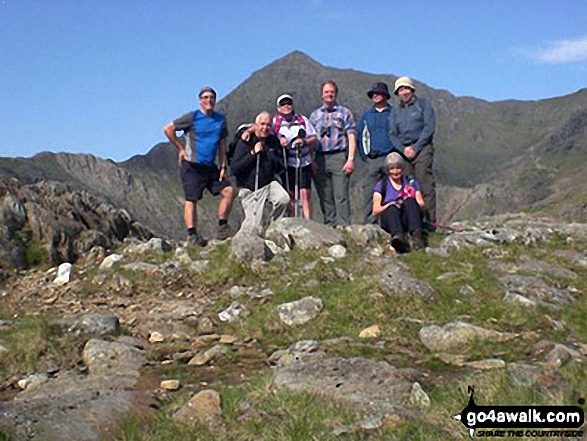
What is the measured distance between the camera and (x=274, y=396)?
6.41m

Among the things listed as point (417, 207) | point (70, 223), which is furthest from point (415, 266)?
point (70, 223)

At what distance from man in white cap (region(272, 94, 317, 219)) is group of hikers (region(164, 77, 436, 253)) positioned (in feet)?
0.08

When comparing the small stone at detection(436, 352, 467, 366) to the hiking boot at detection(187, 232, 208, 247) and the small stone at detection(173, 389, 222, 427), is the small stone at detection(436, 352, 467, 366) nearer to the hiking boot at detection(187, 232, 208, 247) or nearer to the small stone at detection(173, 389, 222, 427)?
the small stone at detection(173, 389, 222, 427)

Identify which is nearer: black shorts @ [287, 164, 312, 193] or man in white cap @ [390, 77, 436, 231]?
man in white cap @ [390, 77, 436, 231]

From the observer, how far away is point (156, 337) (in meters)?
9.70

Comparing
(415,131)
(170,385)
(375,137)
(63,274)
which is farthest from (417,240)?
(170,385)

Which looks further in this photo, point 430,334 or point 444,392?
point 430,334

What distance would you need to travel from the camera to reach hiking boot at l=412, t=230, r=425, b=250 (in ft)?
45.2

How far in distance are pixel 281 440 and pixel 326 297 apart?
507 cm

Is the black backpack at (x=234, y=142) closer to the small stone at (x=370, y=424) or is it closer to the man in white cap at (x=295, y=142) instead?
the man in white cap at (x=295, y=142)

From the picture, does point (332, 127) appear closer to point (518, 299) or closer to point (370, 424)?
point (518, 299)

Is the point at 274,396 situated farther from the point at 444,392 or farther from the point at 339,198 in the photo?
the point at 339,198

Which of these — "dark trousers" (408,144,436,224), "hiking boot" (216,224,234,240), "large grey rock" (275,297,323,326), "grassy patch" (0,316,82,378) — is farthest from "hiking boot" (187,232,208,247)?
"grassy patch" (0,316,82,378)
